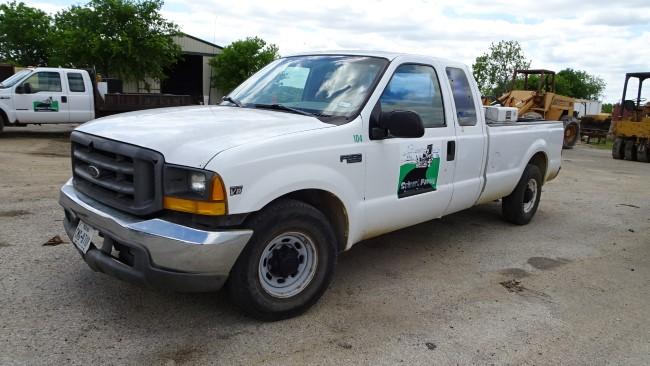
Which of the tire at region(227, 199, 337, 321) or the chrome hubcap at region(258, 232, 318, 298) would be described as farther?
the chrome hubcap at region(258, 232, 318, 298)

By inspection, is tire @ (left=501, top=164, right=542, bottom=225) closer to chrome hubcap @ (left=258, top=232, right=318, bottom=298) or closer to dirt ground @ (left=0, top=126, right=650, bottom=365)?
dirt ground @ (left=0, top=126, right=650, bottom=365)

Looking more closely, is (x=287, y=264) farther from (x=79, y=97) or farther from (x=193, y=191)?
(x=79, y=97)

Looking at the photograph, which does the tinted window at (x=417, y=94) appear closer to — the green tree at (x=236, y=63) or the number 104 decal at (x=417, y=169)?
the number 104 decal at (x=417, y=169)

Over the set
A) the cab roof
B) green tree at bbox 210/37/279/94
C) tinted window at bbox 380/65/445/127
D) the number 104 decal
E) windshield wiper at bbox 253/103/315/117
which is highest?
green tree at bbox 210/37/279/94

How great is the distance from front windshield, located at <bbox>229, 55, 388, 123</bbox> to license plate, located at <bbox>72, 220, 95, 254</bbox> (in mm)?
1647

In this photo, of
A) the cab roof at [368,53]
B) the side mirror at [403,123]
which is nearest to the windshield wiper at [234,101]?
the cab roof at [368,53]

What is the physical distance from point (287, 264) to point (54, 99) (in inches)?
519

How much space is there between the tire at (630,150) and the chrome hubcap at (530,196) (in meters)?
12.3

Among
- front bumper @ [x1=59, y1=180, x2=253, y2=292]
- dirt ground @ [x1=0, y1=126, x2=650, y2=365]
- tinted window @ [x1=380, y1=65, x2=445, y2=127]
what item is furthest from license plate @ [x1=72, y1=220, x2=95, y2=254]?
tinted window @ [x1=380, y1=65, x2=445, y2=127]

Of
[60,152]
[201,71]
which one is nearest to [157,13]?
[201,71]

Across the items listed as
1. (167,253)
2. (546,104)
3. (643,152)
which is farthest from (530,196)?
(546,104)

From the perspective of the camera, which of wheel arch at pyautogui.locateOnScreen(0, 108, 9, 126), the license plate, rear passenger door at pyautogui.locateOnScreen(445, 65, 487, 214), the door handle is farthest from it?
wheel arch at pyautogui.locateOnScreen(0, 108, 9, 126)

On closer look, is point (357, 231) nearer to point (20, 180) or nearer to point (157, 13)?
point (20, 180)

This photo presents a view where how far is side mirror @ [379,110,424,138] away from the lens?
12.4 feet
